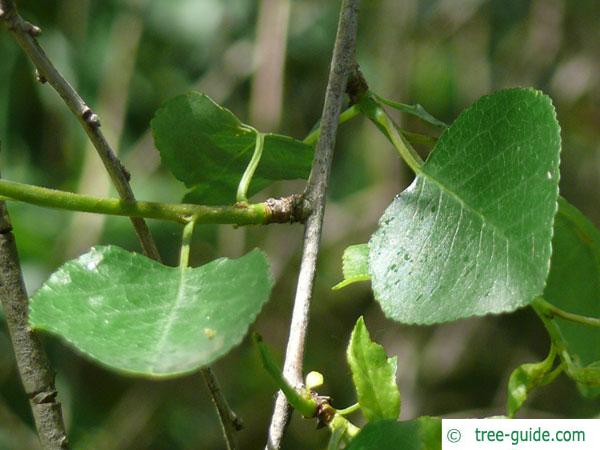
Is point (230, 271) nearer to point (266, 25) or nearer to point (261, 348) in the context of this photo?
point (261, 348)

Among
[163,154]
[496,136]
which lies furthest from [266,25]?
[496,136]

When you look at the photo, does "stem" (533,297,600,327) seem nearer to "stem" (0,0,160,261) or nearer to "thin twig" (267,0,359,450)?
"thin twig" (267,0,359,450)

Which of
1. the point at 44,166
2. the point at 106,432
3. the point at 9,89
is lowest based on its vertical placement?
the point at 106,432

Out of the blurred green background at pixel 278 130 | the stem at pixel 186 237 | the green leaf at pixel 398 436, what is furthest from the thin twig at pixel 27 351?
the blurred green background at pixel 278 130

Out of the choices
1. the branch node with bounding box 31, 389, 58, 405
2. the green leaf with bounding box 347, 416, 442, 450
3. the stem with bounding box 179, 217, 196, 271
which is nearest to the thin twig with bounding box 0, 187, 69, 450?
the branch node with bounding box 31, 389, 58, 405

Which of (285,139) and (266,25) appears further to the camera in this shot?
(266,25)

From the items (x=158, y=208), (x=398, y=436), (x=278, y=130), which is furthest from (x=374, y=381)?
(x=278, y=130)
